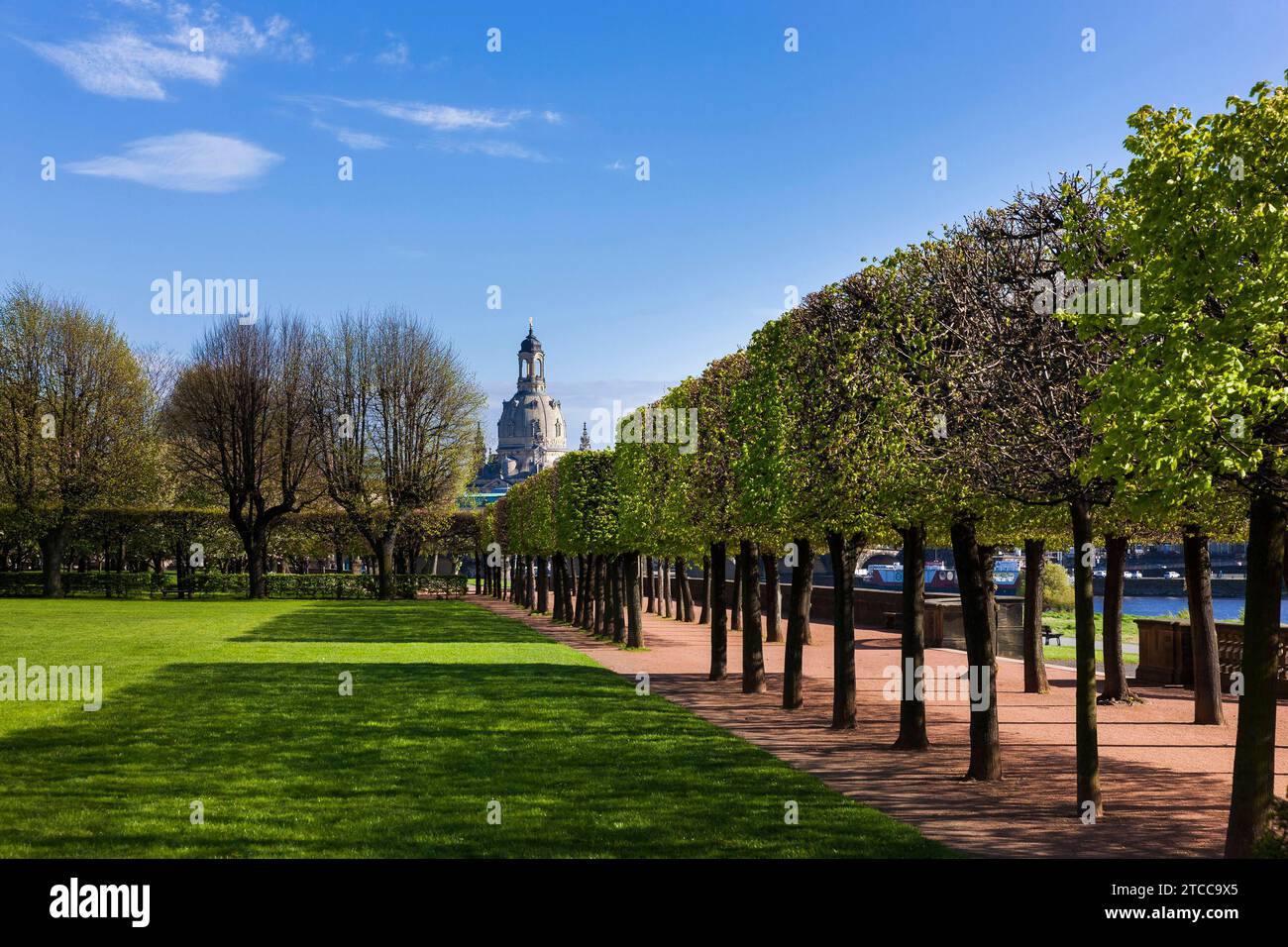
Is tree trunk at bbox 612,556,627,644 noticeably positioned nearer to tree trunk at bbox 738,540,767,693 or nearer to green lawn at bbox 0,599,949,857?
green lawn at bbox 0,599,949,857

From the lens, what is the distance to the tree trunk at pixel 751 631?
2618cm

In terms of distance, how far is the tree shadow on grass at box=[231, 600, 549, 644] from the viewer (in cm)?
3941

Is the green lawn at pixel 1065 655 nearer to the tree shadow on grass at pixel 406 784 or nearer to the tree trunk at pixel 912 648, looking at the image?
the tree trunk at pixel 912 648

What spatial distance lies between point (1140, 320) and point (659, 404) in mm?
24979

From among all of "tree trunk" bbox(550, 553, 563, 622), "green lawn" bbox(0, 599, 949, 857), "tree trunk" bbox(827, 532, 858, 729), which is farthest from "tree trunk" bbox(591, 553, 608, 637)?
"tree trunk" bbox(827, 532, 858, 729)

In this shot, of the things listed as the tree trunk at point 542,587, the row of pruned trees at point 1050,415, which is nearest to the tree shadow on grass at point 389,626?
the tree trunk at point 542,587

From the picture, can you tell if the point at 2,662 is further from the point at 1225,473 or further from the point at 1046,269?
the point at 1225,473

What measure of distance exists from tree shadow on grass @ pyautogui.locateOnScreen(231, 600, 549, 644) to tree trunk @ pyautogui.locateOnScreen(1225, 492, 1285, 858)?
97.7 ft

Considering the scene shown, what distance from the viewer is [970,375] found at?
50.2 ft

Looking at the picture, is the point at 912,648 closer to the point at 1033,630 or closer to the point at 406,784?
the point at 406,784

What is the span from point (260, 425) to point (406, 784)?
186 feet

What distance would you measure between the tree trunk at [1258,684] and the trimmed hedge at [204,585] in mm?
62691

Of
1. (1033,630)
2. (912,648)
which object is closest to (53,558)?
(1033,630)
